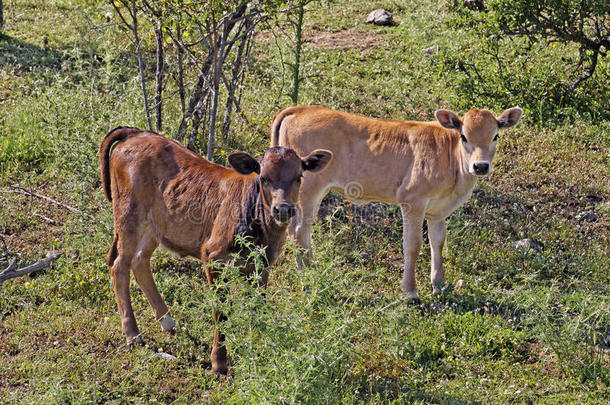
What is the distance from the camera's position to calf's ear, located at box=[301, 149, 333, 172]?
297 inches

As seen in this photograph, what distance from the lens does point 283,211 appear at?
22.7 ft

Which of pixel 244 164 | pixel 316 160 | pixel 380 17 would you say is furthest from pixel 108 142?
pixel 380 17

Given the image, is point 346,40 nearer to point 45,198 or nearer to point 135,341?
point 45,198

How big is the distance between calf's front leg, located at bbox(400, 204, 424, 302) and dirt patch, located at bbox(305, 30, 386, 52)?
22.8ft

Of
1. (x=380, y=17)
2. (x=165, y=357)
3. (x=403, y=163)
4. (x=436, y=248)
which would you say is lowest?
(x=165, y=357)

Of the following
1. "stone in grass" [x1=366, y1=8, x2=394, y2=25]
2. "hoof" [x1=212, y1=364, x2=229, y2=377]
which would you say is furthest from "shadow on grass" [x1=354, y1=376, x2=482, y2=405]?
"stone in grass" [x1=366, y1=8, x2=394, y2=25]

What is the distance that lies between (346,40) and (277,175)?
358 inches

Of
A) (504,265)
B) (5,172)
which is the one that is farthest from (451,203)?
(5,172)

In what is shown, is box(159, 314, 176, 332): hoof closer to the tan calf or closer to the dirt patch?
the tan calf

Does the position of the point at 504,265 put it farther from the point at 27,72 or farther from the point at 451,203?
the point at 27,72

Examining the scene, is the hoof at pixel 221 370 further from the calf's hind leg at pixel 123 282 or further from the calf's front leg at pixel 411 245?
the calf's front leg at pixel 411 245

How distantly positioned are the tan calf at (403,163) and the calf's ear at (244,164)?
5.62 feet

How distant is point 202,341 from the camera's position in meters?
7.75

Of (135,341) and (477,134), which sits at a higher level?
(477,134)
